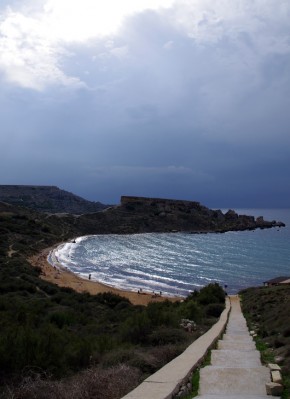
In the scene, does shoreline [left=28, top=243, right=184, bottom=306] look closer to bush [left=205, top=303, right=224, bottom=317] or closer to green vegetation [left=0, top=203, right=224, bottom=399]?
bush [left=205, top=303, right=224, bottom=317]

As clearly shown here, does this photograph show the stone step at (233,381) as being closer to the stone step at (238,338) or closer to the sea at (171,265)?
the stone step at (238,338)

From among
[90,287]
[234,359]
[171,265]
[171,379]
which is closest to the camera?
[171,379]

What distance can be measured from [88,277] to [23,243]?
22316 mm

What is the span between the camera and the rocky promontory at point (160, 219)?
138750 mm

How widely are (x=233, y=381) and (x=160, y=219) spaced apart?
14910 cm

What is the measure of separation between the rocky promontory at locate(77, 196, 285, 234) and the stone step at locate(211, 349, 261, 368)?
11855 cm

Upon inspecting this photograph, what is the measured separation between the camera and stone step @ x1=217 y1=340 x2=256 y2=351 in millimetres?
11211

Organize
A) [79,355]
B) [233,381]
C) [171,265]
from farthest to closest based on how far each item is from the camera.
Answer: [171,265]
[79,355]
[233,381]

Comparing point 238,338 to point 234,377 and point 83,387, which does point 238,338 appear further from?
point 83,387

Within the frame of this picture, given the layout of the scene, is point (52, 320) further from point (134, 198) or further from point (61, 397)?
point (134, 198)

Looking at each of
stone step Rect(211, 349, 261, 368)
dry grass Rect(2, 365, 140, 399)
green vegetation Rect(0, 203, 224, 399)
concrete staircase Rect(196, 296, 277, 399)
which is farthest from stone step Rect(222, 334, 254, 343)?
dry grass Rect(2, 365, 140, 399)

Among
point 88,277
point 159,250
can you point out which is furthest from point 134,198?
point 88,277

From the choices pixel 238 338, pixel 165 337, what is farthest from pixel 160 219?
pixel 165 337

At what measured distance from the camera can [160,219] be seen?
155750 millimetres
